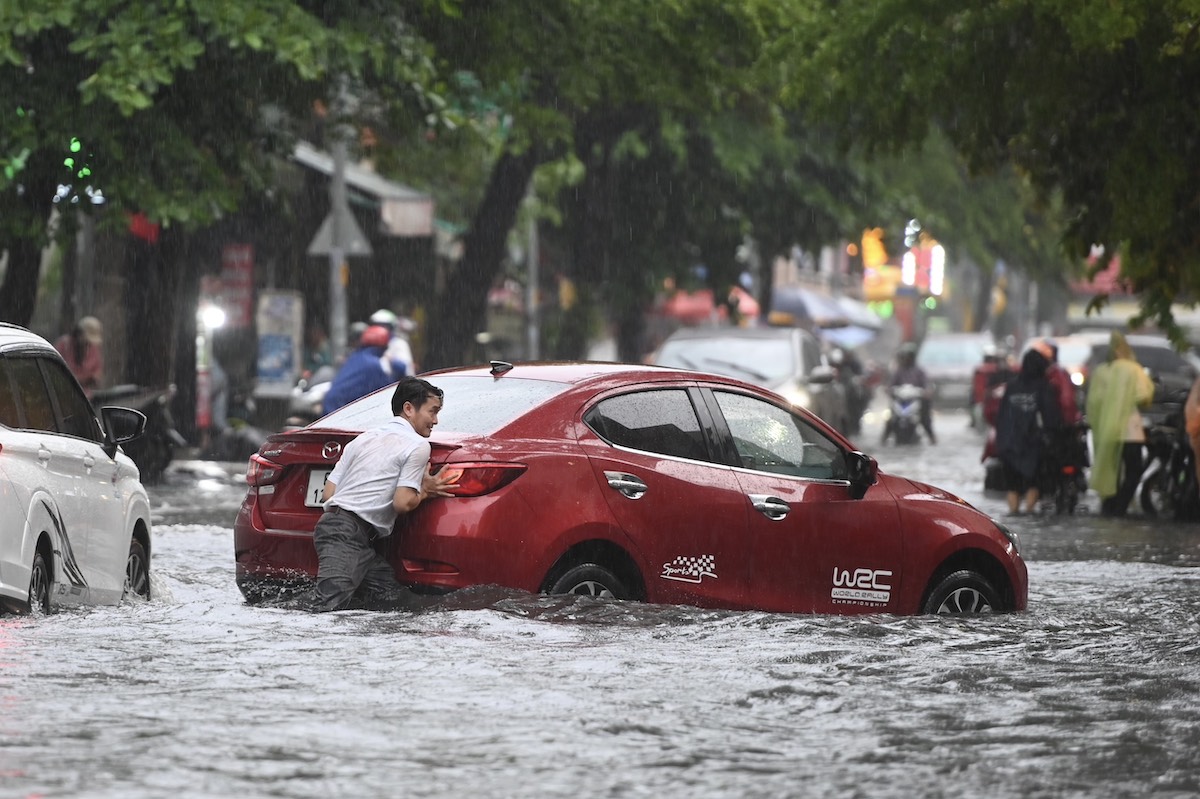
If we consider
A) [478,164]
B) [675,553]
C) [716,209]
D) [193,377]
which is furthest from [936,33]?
[478,164]

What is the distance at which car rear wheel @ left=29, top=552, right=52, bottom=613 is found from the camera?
978 centimetres

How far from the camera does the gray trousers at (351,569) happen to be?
10.2m

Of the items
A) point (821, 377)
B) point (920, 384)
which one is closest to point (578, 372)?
point (821, 377)

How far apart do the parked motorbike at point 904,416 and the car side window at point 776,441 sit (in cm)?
2707

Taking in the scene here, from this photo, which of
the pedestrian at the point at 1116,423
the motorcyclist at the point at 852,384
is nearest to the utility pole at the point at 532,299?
the motorcyclist at the point at 852,384

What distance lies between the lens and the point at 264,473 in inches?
428

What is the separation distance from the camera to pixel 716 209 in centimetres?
3697

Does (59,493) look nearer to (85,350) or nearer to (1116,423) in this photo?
(85,350)

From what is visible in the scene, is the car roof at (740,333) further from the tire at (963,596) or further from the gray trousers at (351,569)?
the gray trousers at (351,569)

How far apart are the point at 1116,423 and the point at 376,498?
1290 centimetres

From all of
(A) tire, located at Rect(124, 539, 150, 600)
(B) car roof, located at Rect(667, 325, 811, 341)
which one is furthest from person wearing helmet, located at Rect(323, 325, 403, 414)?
(B) car roof, located at Rect(667, 325, 811, 341)

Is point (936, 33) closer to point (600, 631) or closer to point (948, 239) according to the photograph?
point (600, 631)

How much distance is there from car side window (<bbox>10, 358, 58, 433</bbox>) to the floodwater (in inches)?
32.7

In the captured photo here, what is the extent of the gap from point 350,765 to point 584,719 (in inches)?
44.3
